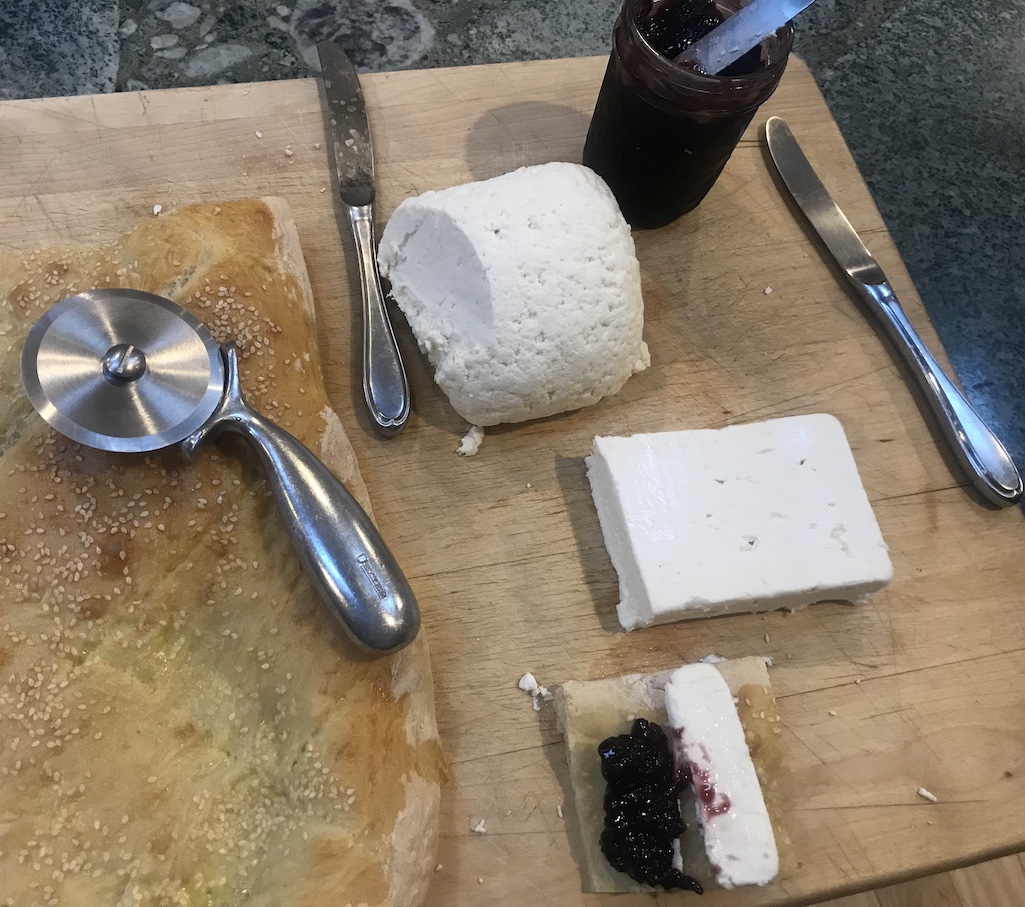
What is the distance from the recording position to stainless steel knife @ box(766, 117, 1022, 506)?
6.38ft

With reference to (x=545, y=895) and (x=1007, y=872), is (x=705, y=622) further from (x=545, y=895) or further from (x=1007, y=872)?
(x=1007, y=872)

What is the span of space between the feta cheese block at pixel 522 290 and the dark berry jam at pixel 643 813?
0.80 meters

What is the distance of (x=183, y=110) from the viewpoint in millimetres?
2061

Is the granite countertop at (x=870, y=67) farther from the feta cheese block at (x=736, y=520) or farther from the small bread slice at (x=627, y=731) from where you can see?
the small bread slice at (x=627, y=731)

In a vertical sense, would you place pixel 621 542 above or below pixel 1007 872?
above

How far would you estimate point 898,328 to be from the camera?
2.06 meters

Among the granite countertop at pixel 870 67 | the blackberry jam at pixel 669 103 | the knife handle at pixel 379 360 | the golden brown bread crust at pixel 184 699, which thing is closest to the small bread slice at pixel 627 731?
the golden brown bread crust at pixel 184 699

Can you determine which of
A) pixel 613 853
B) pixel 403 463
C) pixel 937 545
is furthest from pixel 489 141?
pixel 613 853

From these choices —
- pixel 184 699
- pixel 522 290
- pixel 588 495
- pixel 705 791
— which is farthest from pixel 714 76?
pixel 184 699

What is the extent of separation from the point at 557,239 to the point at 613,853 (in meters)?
1.28

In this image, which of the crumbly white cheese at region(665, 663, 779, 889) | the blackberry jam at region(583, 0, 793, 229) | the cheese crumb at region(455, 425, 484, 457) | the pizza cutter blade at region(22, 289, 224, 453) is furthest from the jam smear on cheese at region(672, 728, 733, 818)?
the blackberry jam at region(583, 0, 793, 229)

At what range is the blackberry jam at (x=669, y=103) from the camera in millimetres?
1684

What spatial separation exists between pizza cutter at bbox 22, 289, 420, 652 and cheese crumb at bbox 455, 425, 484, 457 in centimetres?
41

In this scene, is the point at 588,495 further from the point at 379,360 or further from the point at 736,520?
the point at 379,360
